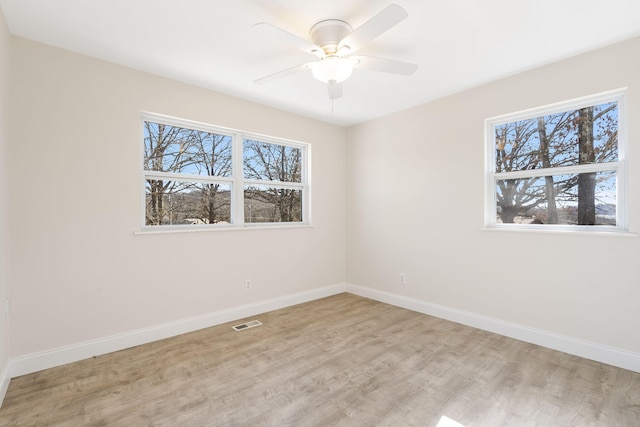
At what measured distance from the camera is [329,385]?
7.09ft

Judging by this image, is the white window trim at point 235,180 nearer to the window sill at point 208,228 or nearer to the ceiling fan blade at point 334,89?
the window sill at point 208,228

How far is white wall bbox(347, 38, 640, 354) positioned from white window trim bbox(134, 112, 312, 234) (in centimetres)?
74

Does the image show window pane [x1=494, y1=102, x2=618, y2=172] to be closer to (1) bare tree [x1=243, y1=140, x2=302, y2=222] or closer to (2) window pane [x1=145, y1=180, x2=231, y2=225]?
(1) bare tree [x1=243, y1=140, x2=302, y2=222]

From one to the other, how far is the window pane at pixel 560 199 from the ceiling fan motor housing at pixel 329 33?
2.21m

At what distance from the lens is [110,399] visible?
199 cm

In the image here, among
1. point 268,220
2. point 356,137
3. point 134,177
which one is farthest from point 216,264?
point 356,137

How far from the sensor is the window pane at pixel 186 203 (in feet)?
9.89

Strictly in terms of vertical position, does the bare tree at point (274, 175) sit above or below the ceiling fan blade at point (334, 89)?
below

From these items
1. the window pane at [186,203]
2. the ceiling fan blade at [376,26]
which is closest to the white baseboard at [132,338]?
the window pane at [186,203]

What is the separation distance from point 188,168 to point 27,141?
4.04ft

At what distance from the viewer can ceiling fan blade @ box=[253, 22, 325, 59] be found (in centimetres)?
172

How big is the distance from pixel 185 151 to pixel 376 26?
7.63ft

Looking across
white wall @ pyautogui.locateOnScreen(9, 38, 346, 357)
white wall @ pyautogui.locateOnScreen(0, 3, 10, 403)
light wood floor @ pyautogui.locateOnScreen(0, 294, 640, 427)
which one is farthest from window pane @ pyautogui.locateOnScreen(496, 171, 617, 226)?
white wall @ pyautogui.locateOnScreen(0, 3, 10, 403)

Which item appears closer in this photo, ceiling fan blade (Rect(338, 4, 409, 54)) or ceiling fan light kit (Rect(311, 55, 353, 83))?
ceiling fan blade (Rect(338, 4, 409, 54))
